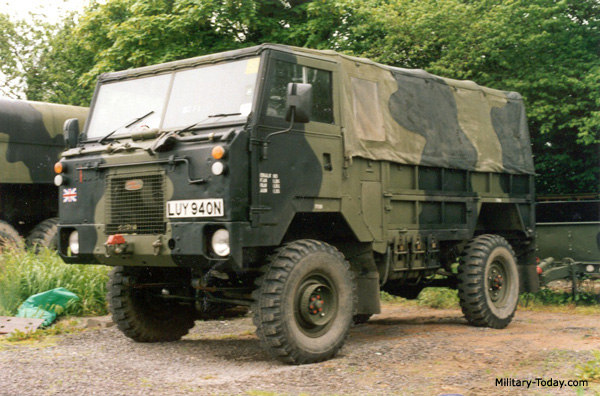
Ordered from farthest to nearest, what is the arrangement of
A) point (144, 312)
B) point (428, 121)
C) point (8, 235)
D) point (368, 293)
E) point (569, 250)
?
point (569, 250)
point (8, 235)
point (428, 121)
point (144, 312)
point (368, 293)

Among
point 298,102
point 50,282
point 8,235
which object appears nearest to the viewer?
point 298,102

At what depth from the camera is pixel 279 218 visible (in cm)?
730

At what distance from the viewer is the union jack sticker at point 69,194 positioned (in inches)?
315

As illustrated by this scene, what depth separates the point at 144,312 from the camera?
8648 millimetres

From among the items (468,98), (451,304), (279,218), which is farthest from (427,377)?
(451,304)

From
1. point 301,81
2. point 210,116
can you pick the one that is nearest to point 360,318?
point 301,81

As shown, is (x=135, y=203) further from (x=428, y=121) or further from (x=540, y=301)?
(x=540, y=301)

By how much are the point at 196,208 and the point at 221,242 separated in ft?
1.27

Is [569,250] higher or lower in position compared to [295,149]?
lower

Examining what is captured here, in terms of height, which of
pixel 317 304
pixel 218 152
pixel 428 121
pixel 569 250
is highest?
pixel 428 121

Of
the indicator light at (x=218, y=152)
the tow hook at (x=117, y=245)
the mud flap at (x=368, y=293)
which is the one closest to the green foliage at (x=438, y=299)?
the mud flap at (x=368, y=293)

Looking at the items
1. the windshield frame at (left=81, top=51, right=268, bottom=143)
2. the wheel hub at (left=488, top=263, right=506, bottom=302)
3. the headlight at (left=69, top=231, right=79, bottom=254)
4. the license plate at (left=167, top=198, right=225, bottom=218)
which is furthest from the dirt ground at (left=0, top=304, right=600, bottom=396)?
the windshield frame at (left=81, top=51, right=268, bottom=143)

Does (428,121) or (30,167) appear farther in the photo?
(30,167)

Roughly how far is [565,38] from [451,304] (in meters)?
7.67
